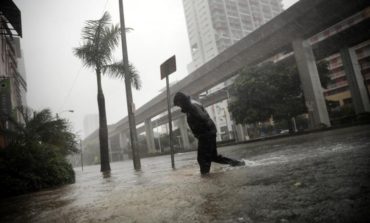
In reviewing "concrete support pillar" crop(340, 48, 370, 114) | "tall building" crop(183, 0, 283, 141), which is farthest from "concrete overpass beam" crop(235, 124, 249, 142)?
"tall building" crop(183, 0, 283, 141)

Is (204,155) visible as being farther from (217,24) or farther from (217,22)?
(217,22)

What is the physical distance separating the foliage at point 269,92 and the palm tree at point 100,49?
44.4ft

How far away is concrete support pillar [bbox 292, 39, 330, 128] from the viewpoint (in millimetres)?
18609

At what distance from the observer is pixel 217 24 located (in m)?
88.9

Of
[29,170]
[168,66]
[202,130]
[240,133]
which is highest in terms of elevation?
[168,66]

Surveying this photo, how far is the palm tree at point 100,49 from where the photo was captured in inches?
547

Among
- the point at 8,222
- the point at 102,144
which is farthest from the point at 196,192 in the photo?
the point at 102,144

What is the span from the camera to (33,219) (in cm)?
245

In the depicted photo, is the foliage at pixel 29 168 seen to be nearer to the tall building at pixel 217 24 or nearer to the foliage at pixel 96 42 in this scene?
the foliage at pixel 96 42

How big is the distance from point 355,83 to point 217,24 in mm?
69421

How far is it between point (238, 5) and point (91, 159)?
76331 mm

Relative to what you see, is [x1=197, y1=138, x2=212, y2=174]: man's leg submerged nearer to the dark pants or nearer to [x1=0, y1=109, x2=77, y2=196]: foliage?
the dark pants

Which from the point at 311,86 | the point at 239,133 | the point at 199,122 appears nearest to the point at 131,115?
the point at 199,122

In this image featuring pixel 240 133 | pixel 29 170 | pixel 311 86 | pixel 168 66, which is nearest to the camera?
pixel 29 170
